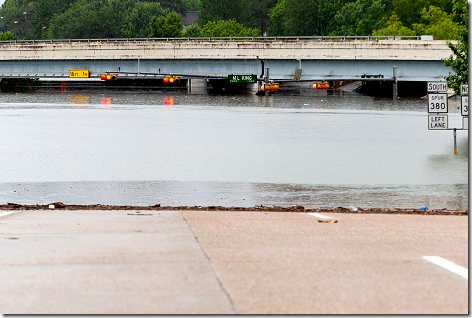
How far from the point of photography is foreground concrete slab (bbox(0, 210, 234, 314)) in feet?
21.9

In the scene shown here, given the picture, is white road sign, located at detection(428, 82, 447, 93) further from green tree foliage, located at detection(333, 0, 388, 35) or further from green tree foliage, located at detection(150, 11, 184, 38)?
green tree foliage, located at detection(150, 11, 184, 38)

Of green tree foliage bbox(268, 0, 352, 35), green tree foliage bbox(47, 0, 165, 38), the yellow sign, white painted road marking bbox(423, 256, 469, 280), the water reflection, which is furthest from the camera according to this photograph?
green tree foliage bbox(47, 0, 165, 38)

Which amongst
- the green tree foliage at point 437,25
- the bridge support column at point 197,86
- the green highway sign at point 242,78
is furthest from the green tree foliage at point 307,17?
the green highway sign at point 242,78

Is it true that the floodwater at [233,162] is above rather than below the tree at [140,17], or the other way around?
below

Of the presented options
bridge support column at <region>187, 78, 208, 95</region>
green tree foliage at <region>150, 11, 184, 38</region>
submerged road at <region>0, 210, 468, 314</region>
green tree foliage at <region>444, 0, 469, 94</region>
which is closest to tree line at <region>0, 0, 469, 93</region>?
green tree foliage at <region>150, 11, 184, 38</region>

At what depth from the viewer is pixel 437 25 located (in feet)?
415

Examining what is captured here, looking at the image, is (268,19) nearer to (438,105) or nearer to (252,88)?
(252,88)

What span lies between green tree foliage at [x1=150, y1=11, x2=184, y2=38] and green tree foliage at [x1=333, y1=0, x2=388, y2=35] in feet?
111

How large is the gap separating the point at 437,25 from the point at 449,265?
12342 cm

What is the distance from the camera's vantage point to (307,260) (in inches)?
340

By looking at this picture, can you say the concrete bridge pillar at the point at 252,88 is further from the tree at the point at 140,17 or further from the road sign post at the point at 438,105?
the road sign post at the point at 438,105

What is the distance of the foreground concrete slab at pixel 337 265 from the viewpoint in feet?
21.8

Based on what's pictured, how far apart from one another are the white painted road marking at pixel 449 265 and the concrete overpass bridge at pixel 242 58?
275ft

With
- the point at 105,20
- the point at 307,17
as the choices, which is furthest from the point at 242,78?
the point at 105,20
